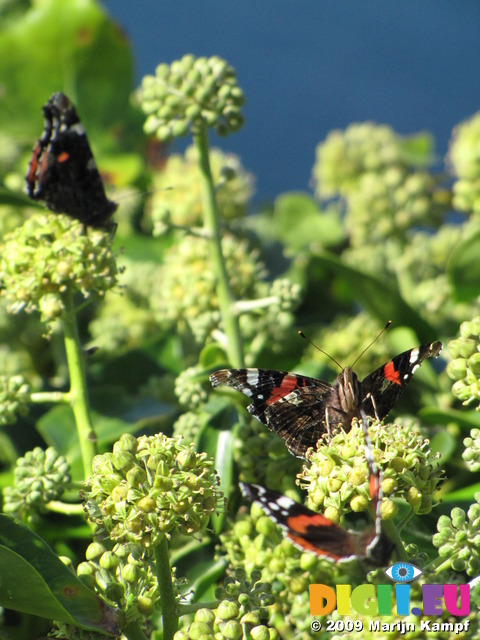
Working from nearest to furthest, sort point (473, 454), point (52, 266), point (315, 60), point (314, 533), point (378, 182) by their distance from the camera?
point (314, 533)
point (473, 454)
point (52, 266)
point (378, 182)
point (315, 60)

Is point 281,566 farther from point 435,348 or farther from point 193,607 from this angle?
point 435,348

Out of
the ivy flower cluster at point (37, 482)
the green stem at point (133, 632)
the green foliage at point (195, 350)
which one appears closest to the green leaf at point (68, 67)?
the green foliage at point (195, 350)

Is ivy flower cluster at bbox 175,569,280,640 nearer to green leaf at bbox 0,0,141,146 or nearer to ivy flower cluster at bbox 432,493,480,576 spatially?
ivy flower cluster at bbox 432,493,480,576

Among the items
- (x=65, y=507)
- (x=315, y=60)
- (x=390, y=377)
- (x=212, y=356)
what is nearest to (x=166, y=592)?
(x=65, y=507)

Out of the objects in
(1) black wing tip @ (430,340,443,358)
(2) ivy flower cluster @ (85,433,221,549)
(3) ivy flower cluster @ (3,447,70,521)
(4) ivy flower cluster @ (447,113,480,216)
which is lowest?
(2) ivy flower cluster @ (85,433,221,549)

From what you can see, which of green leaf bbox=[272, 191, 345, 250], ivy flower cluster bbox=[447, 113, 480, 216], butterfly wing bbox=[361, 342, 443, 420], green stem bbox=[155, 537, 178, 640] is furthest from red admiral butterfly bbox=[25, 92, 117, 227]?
green leaf bbox=[272, 191, 345, 250]

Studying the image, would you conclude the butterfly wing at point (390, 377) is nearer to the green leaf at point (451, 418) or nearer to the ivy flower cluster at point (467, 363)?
the ivy flower cluster at point (467, 363)
